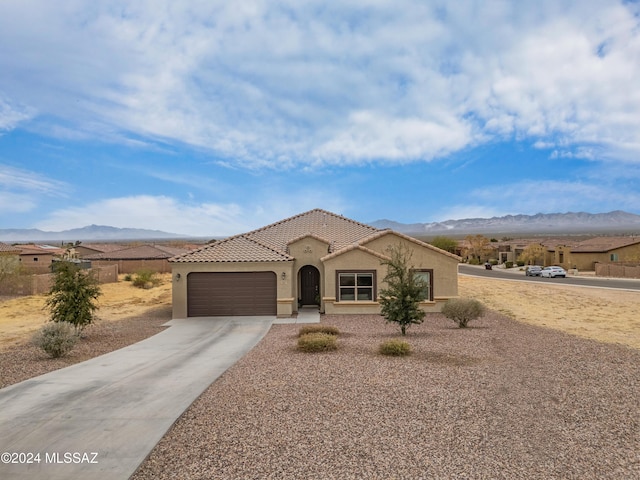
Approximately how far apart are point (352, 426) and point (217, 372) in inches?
191

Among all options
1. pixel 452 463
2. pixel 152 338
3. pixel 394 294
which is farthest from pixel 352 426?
pixel 152 338

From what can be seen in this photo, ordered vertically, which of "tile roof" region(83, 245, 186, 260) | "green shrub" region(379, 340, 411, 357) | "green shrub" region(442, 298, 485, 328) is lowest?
"green shrub" region(379, 340, 411, 357)

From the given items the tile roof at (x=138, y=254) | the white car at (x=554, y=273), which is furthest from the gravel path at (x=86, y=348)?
the white car at (x=554, y=273)

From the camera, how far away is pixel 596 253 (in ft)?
194

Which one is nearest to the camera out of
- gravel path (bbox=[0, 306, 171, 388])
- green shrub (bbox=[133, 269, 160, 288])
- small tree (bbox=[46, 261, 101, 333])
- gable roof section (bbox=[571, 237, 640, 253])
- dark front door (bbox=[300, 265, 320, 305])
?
gravel path (bbox=[0, 306, 171, 388])

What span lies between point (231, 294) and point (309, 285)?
4.84 meters

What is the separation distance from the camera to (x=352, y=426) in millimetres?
7738

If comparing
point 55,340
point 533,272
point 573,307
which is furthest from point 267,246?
point 533,272

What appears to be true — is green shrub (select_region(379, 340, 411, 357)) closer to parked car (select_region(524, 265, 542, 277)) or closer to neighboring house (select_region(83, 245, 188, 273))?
neighboring house (select_region(83, 245, 188, 273))

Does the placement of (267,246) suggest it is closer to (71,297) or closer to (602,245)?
(71,297)

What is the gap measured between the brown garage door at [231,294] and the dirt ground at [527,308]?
177 inches

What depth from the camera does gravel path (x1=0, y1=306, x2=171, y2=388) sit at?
11844 millimetres

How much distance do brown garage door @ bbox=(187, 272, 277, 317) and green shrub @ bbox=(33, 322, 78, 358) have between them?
329 inches

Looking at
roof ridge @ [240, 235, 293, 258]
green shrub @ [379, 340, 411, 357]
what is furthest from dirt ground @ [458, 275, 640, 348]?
roof ridge @ [240, 235, 293, 258]
